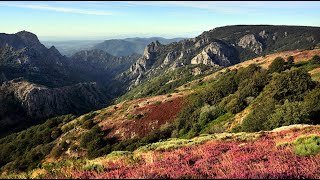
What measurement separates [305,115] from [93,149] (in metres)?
38.5

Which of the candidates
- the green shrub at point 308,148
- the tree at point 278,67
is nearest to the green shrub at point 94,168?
the green shrub at point 308,148

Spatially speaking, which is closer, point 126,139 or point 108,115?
point 126,139

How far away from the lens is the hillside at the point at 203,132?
442 inches

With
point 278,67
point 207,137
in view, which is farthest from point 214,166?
point 278,67

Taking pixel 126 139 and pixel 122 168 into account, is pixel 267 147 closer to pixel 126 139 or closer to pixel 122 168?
pixel 122 168

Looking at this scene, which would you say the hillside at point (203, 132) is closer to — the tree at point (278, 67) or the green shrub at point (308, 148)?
the green shrub at point (308, 148)

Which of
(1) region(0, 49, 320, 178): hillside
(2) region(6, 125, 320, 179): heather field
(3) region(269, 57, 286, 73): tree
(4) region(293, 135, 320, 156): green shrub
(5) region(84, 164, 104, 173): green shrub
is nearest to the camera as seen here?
(2) region(6, 125, 320, 179): heather field

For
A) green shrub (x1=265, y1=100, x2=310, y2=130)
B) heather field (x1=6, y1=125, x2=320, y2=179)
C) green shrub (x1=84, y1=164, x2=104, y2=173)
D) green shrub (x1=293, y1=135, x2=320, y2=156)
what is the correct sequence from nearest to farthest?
1. heather field (x1=6, y1=125, x2=320, y2=179)
2. green shrub (x1=84, y1=164, x2=104, y2=173)
3. green shrub (x1=293, y1=135, x2=320, y2=156)
4. green shrub (x1=265, y1=100, x2=310, y2=130)

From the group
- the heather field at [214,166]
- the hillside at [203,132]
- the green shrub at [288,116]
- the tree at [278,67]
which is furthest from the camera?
the tree at [278,67]

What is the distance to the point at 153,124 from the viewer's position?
6134cm

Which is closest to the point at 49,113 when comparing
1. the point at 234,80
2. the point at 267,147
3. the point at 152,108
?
the point at 152,108

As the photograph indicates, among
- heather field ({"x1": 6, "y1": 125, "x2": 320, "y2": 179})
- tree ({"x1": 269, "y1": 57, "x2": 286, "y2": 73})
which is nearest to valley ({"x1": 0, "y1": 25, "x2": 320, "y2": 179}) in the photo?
heather field ({"x1": 6, "y1": 125, "x2": 320, "y2": 179})

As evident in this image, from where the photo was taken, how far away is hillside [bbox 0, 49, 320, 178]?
442 inches

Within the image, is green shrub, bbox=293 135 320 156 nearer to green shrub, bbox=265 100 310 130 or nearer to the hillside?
the hillside
